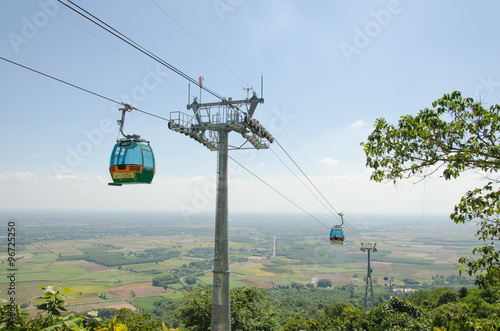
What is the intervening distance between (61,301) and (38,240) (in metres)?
92.1

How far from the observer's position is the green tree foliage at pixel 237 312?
47.7 feet

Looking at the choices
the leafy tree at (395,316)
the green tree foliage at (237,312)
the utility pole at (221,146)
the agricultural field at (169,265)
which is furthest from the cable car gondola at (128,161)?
the agricultural field at (169,265)

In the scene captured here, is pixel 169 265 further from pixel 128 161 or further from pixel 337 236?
pixel 128 161

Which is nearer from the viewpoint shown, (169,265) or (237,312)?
(237,312)

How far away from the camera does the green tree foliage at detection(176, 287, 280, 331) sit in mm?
14539

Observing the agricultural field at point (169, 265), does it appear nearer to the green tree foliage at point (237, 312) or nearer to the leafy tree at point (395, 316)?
the green tree foliage at point (237, 312)

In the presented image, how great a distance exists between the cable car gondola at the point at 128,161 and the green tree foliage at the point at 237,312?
11.0 m

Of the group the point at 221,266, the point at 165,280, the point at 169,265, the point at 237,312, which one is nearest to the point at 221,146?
the point at 221,266

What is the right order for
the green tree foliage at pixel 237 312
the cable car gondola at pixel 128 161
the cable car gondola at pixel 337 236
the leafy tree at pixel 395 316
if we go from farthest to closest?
the cable car gondola at pixel 337 236
the green tree foliage at pixel 237 312
the leafy tree at pixel 395 316
the cable car gondola at pixel 128 161

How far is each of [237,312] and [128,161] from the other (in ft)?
38.7

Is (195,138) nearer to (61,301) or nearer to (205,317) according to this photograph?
(61,301)

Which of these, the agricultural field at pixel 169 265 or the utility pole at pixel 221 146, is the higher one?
the utility pole at pixel 221 146

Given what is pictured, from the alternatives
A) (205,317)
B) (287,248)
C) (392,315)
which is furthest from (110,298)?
(287,248)

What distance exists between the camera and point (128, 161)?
228 inches
